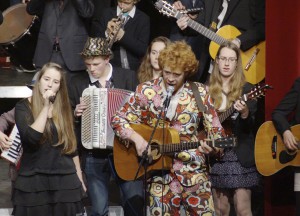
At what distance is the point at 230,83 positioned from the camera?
780 centimetres

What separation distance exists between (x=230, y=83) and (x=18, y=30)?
3386 mm

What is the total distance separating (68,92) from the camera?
7.82 m

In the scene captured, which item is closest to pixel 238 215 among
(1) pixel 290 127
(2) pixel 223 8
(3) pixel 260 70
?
(1) pixel 290 127

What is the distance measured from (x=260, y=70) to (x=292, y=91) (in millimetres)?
965

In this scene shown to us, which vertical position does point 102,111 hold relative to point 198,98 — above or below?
above

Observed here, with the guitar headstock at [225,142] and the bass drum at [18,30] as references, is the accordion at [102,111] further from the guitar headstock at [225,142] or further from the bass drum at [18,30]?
the bass drum at [18,30]

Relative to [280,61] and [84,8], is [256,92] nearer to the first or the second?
[280,61]

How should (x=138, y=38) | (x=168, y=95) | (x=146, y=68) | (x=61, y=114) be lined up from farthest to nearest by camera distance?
(x=138, y=38)
(x=146, y=68)
(x=61, y=114)
(x=168, y=95)

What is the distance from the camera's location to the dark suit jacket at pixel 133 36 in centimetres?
890

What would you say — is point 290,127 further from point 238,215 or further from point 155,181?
point 155,181

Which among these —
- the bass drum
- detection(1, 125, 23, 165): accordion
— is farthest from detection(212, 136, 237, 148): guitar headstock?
the bass drum

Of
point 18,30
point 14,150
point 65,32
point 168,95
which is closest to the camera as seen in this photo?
point 168,95

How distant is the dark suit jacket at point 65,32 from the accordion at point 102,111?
1.41 m

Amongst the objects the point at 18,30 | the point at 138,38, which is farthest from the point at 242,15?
the point at 18,30
